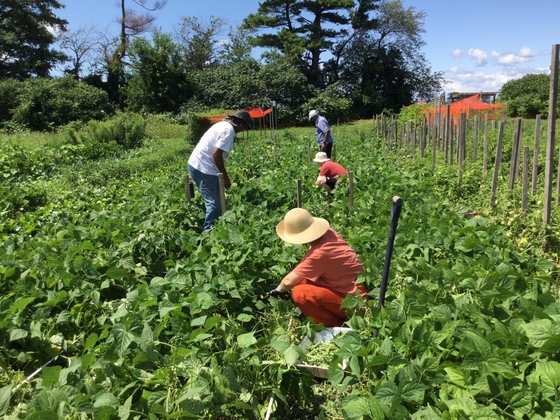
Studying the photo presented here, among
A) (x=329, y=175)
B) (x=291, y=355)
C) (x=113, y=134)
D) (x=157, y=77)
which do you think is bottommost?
(x=291, y=355)

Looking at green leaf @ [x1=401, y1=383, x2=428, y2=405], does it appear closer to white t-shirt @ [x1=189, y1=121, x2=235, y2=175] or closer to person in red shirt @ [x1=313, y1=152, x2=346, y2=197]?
white t-shirt @ [x1=189, y1=121, x2=235, y2=175]

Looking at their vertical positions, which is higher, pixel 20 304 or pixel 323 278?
pixel 20 304

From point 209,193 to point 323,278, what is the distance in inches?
95.3

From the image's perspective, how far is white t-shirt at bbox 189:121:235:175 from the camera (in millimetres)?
4961

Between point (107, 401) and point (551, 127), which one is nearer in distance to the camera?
point (107, 401)

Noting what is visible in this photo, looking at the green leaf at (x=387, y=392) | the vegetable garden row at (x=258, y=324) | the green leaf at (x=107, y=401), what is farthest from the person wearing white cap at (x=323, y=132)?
the green leaf at (x=107, y=401)

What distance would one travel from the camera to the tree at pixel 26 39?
2712cm

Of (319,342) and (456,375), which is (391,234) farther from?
(319,342)

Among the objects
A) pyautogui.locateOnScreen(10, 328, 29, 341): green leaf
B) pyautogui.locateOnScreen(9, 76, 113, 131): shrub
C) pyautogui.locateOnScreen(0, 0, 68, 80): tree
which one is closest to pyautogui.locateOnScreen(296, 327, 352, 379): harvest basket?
pyautogui.locateOnScreen(10, 328, 29, 341): green leaf

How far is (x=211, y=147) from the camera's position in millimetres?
5051

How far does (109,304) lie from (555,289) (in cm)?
351

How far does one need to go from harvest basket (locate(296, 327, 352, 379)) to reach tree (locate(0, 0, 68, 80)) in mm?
30710

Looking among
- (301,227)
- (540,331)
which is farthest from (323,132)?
(540,331)

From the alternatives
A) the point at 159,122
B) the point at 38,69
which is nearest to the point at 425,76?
the point at 159,122
